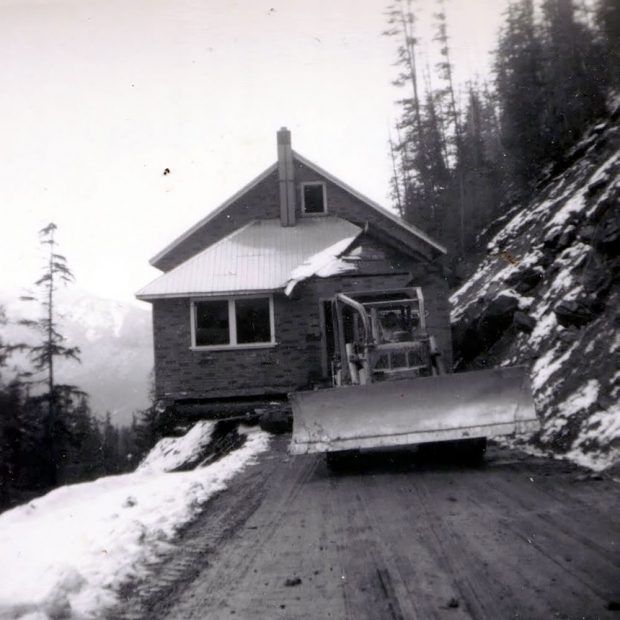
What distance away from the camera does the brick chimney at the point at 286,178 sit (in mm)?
18906

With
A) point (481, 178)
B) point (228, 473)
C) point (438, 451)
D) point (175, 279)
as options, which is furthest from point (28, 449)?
point (481, 178)

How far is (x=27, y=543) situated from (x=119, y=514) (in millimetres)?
969

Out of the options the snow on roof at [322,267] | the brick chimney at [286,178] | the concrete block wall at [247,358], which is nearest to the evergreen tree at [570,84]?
the brick chimney at [286,178]

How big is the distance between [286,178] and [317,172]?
113 cm

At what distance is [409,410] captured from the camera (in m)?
7.74

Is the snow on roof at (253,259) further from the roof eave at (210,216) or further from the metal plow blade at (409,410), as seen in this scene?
the metal plow blade at (409,410)

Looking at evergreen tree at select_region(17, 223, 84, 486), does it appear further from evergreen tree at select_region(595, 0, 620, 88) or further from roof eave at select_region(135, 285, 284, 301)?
evergreen tree at select_region(595, 0, 620, 88)

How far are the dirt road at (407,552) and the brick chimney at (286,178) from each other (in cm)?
1255

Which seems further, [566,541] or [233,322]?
[233,322]

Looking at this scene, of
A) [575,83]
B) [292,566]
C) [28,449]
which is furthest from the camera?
[28,449]

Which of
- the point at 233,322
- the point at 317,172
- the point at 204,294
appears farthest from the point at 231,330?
the point at 317,172

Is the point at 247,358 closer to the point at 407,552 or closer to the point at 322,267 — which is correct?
the point at 322,267

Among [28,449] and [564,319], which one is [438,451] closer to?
[564,319]

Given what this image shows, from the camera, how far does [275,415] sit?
43.5ft
